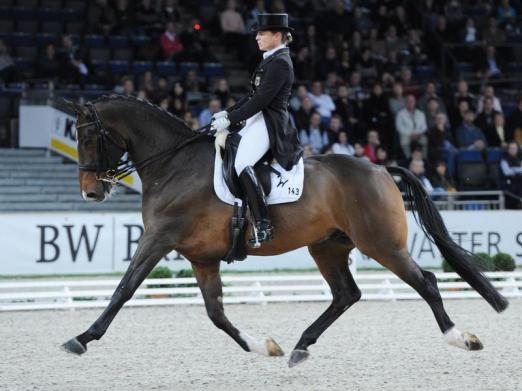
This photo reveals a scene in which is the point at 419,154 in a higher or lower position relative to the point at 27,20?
lower

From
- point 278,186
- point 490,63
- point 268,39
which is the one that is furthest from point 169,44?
point 278,186

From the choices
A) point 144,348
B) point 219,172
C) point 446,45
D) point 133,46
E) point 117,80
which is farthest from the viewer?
point 446,45

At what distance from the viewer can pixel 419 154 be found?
16125mm

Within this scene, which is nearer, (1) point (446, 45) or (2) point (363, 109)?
(2) point (363, 109)

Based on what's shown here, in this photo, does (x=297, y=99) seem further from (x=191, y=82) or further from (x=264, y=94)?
(x=264, y=94)

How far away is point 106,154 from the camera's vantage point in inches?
295

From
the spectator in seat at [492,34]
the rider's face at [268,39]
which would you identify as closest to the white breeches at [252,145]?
the rider's face at [268,39]

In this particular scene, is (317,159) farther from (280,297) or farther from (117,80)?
(117,80)

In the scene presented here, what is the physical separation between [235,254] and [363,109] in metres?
11.5

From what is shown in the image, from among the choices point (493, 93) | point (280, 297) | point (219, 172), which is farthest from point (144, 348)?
point (493, 93)

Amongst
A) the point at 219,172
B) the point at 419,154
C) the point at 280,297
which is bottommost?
the point at 280,297

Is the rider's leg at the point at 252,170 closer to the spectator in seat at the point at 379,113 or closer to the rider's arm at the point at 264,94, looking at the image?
the rider's arm at the point at 264,94

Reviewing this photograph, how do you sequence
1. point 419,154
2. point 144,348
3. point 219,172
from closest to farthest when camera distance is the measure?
point 219,172 < point 144,348 < point 419,154

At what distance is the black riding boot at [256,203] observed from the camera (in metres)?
7.24
